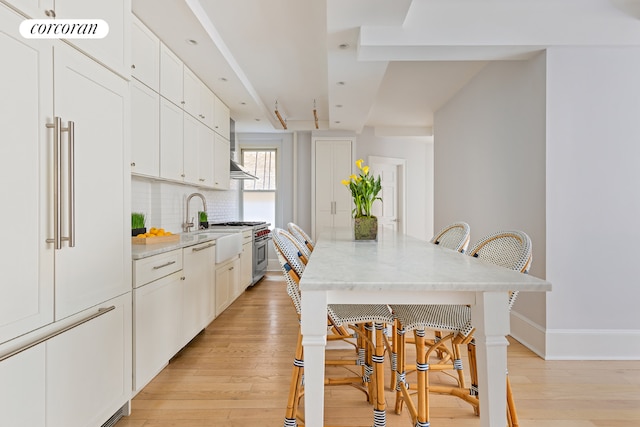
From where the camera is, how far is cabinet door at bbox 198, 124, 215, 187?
12.9 feet

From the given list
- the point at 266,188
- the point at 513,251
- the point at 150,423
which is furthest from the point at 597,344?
the point at 266,188

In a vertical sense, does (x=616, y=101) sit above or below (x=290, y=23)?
below

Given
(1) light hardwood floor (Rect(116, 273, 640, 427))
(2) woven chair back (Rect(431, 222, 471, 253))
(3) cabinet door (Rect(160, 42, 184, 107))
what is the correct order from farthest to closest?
(3) cabinet door (Rect(160, 42, 184, 107))
(2) woven chair back (Rect(431, 222, 471, 253))
(1) light hardwood floor (Rect(116, 273, 640, 427))

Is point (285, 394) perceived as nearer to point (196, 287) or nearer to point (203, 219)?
point (196, 287)

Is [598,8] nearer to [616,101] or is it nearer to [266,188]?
[616,101]

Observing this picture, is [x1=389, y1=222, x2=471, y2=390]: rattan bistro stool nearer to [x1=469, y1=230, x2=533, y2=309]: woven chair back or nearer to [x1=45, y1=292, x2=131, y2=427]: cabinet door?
[x1=469, y1=230, x2=533, y2=309]: woven chair back

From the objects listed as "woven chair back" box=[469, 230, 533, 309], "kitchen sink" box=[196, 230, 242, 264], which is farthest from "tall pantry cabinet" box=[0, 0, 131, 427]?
"woven chair back" box=[469, 230, 533, 309]

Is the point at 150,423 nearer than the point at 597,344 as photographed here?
Yes

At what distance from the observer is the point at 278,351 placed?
9.27ft

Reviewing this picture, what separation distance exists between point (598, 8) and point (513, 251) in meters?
2.27

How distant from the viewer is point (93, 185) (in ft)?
5.32

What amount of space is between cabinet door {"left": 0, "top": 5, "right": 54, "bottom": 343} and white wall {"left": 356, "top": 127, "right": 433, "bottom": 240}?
617 cm

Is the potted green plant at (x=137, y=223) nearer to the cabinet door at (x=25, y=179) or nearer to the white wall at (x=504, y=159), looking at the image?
the cabinet door at (x=25, y=179)

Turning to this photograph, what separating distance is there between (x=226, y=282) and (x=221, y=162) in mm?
1653
